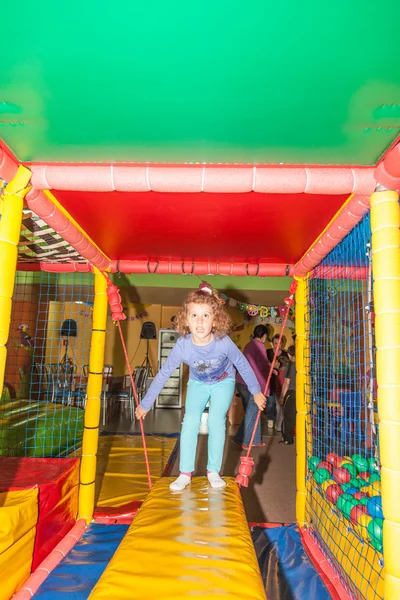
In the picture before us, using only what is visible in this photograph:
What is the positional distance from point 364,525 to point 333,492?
0.52 meters

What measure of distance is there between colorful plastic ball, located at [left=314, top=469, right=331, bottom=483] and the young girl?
2.81 ft

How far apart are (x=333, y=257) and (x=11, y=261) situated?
185 cm

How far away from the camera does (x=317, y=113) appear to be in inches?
50.8

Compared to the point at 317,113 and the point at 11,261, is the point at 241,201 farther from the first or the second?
the point at 11,261

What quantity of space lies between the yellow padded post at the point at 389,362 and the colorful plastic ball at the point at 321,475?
1.49 m

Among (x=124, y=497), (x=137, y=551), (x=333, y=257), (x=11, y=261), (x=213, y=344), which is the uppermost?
(x=333, y=257)

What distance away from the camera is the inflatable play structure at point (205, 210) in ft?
3.51

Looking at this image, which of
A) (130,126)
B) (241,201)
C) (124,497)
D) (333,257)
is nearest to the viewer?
(130,126)

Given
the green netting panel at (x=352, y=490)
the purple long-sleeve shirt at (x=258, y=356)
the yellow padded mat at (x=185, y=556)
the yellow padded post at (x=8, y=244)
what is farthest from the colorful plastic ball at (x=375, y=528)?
the purple long-sleeve shirt at (x=258, y=356)

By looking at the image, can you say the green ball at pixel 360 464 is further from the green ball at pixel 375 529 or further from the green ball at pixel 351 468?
the green ball at pixel 375 529

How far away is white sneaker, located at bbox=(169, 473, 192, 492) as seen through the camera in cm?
205

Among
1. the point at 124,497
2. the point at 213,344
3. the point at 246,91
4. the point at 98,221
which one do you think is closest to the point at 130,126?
the point at 246,91

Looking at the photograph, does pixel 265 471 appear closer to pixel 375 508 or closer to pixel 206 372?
pixel 375 508

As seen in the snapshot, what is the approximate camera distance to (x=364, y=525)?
6.53 ft
